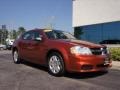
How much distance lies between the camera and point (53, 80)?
27.0 feet

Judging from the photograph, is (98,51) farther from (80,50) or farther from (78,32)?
(78,32)

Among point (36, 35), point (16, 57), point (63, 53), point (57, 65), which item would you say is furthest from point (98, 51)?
point (16, 57)

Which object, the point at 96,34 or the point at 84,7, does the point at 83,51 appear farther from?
the point at 84,7

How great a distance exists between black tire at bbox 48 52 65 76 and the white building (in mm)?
10932

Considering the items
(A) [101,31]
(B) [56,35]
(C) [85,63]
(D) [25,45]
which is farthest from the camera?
(A) [101,31]

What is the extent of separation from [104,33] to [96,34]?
0.98 m

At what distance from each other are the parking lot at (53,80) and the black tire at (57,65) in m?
0.18

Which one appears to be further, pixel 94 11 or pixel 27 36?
pixel 94 11

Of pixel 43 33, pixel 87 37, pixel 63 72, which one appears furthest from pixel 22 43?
pixel 87 37

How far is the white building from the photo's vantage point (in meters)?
19.6

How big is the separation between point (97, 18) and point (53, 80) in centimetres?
1385

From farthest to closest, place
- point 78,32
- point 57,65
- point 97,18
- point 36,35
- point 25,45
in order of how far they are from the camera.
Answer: point 78,32 → point 97,18 → point 25,45 → point 36,35 → point 57,65

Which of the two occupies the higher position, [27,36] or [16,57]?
[27,36]

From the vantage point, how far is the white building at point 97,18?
19.6 meters
